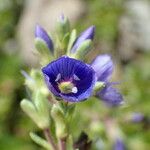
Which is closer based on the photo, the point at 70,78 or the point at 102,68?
the point at 70,78

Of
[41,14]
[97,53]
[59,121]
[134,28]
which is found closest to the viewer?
[59,121]

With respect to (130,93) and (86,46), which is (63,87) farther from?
(130,93)

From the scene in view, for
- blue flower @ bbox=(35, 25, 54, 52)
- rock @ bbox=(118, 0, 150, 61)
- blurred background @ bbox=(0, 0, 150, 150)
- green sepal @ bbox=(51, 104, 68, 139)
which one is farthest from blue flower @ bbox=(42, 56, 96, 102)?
rock @ bbox=(118, 0, 150, 61)

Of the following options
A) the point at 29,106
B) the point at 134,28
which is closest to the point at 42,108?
the point at 29,106

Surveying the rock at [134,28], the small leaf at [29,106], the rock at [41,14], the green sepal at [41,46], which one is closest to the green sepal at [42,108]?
the small leaf at [29,106]

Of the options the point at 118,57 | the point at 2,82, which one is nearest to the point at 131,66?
the point at 118,57

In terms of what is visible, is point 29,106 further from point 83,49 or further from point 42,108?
point 83,49

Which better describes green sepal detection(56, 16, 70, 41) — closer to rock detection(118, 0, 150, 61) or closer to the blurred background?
the blurred background
